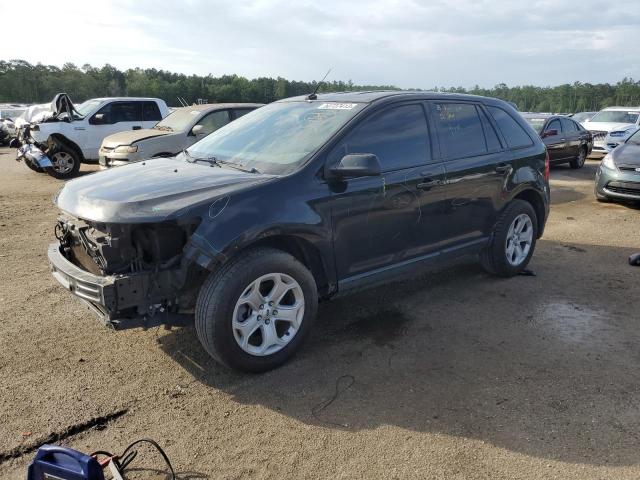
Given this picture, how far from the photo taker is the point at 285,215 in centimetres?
352

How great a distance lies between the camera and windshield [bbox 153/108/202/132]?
10.5m

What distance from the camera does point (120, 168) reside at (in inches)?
168

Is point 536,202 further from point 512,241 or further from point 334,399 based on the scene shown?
point 334,399

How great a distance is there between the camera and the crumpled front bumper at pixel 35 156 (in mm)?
12188

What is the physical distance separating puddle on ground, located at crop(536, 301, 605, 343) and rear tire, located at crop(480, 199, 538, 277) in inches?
26.8

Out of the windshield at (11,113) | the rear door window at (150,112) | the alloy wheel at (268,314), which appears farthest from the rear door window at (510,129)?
the windshield at (11,113)

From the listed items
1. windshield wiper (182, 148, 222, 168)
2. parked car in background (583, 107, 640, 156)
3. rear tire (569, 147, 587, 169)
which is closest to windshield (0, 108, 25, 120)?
rear tire (569, 147, 587, 169)

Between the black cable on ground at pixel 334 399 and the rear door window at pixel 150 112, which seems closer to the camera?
the black cable on ground at pixel 334 399

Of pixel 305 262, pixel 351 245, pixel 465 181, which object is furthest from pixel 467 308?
pixel 305 262

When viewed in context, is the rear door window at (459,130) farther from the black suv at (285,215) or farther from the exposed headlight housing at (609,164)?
the exposed headlight housing at (609,164)

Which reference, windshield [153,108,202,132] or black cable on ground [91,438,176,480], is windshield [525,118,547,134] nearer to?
windshield [153,108,202,132]

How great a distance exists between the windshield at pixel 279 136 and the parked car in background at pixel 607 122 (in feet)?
52.2

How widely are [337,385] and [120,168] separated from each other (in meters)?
2.46

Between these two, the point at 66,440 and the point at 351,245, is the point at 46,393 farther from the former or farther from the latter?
the point at 351,245
